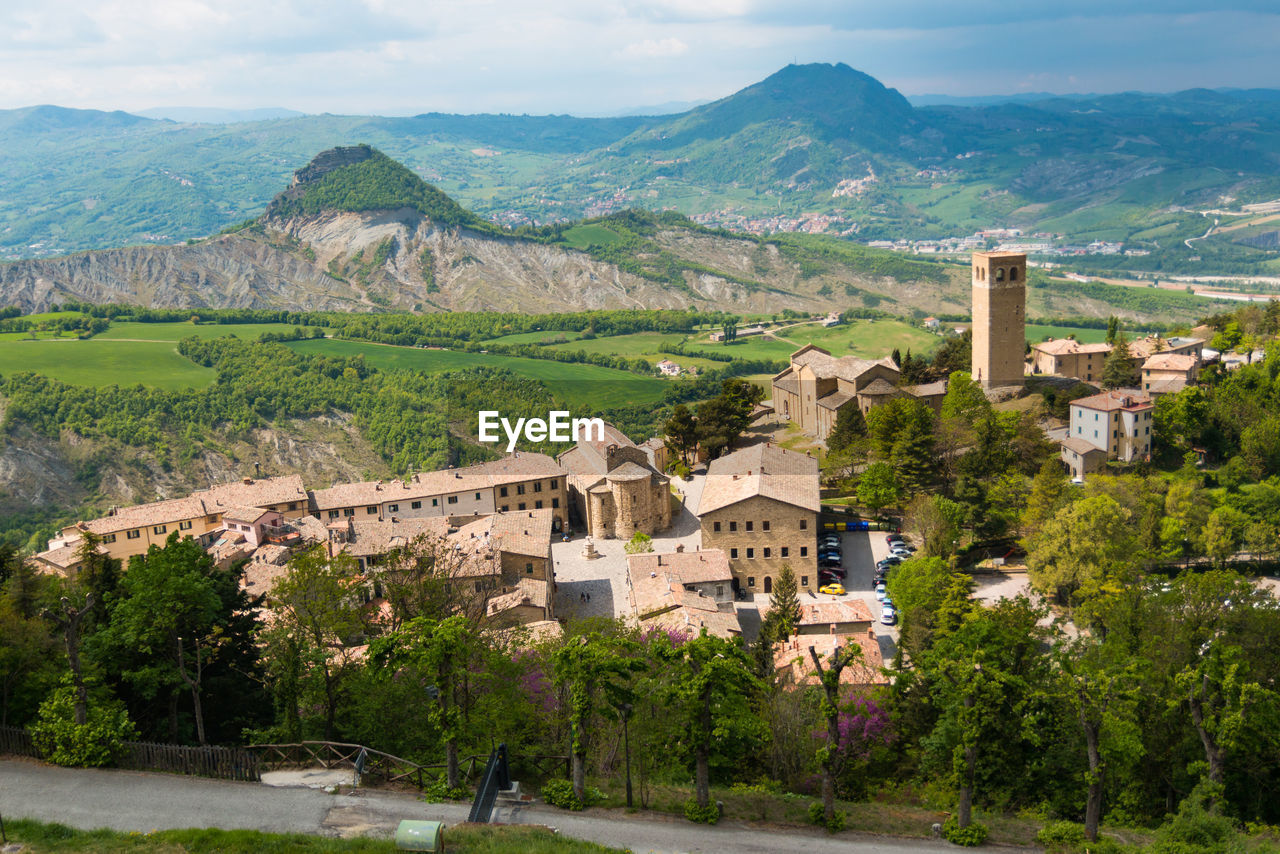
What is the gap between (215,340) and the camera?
142375mm

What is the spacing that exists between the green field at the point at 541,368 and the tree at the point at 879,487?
154 feet

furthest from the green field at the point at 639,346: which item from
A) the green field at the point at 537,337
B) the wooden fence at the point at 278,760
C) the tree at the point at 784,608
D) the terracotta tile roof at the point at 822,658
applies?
the wooden fence at the point at 278,760

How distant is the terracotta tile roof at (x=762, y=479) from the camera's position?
171 ft

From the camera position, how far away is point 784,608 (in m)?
43.7

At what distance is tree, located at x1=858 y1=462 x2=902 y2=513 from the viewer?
57.3 metres

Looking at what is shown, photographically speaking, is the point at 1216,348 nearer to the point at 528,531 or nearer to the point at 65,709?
the point at 528,531

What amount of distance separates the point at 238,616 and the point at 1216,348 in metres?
77.4

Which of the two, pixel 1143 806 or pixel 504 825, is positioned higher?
pixel 504 825

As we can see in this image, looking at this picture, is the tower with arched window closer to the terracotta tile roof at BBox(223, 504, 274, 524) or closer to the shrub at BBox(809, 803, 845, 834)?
the terracotta tile roof at BBox(223, 504, 274, 524)

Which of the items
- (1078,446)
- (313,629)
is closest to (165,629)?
(313,629)

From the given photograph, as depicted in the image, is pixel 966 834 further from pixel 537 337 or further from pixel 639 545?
pixel 537 337

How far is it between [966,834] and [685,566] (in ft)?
82.1

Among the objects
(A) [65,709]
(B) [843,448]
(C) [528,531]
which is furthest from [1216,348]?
(A) [65,709]

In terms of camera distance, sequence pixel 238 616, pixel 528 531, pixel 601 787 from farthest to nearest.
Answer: pixel 528 531
pixel 238 616
pixel 601 787
